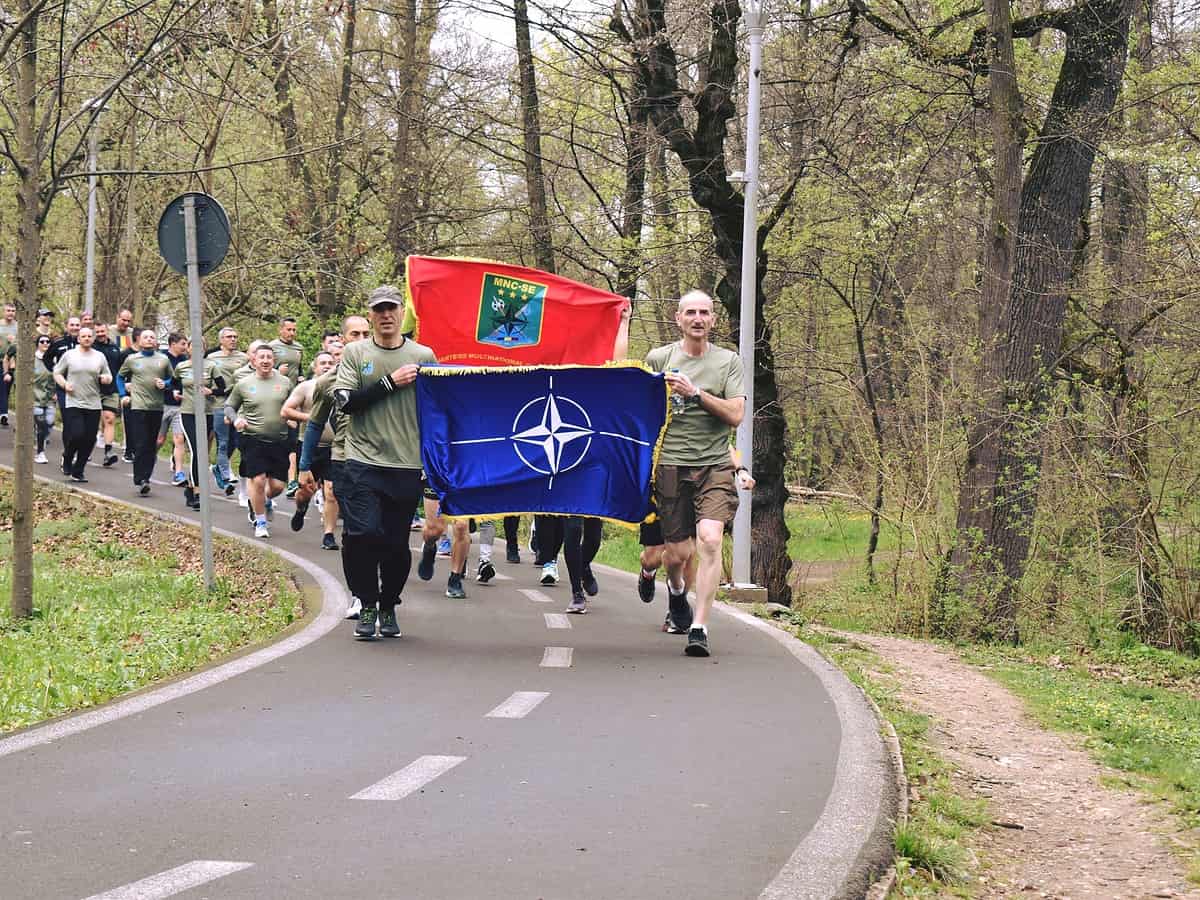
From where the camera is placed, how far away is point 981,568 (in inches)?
664

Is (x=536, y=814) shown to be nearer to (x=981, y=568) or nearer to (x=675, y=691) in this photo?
(x=675, y=691)

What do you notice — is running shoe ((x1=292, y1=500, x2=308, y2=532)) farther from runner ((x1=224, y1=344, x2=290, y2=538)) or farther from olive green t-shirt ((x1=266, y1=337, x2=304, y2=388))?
olive green t-shirt ((x1=266, y1=337, x2=304, y2=388))

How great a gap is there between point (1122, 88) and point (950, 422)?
4.58 meters

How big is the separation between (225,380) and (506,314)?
632 cm

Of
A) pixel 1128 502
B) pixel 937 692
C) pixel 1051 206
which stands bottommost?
pixel 937 692

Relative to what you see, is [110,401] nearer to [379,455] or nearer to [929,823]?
[379,455]

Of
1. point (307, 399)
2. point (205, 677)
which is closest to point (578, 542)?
point (307, 399)

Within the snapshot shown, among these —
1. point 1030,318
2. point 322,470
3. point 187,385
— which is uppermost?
point 1030,318

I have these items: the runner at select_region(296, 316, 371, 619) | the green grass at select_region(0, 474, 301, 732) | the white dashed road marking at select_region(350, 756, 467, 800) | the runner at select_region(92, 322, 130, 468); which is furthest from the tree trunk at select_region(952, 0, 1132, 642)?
the runner at select_region(92, 322, 130, 468)

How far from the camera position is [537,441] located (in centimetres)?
1116

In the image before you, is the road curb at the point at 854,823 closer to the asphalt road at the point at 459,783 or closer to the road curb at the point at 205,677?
the asphalt road at the point at 459,783

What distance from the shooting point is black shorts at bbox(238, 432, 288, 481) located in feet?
60.0

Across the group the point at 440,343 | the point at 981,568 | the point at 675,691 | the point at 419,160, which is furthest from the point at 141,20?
the point at 419,160

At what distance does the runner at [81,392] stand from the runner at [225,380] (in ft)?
7.31
